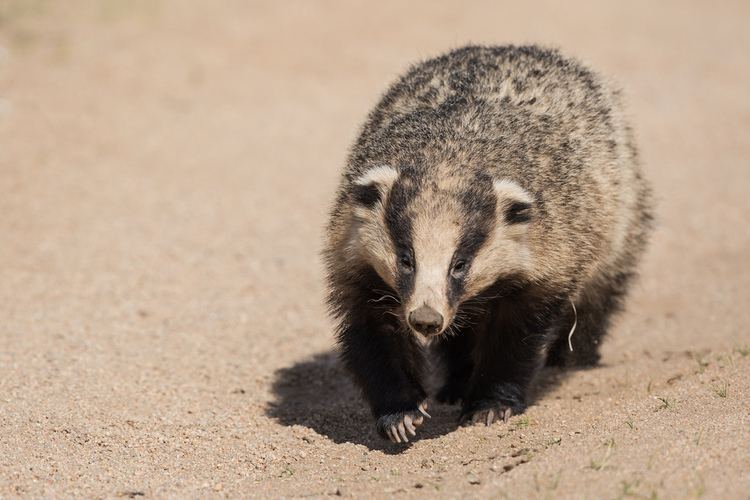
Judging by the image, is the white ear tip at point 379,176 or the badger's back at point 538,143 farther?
the badger's back at point 538,143

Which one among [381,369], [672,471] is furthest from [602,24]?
[672,471]

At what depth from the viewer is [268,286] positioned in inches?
483

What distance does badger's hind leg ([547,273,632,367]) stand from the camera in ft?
31.0

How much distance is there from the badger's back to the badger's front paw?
1.34 meters

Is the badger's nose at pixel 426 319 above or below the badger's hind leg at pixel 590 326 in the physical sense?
above

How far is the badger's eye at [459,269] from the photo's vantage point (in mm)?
6801

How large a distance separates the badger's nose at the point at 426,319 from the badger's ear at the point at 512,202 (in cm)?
109

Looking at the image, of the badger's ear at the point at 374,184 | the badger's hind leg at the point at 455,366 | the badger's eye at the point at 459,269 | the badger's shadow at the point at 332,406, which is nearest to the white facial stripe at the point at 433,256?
the badger's eye at the point at 459,269

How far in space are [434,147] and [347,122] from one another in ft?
36.9

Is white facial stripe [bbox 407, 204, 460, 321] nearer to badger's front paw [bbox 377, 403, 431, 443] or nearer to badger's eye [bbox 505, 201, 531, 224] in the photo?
badger's eye [bbox 505, 201, 531, 224]

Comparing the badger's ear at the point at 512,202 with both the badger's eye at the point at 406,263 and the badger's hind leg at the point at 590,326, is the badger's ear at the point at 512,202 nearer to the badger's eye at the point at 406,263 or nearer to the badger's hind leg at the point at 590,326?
the badger's eye at the point at 406,263

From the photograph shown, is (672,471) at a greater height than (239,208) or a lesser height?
greater

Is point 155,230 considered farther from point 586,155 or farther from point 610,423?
point 610,423

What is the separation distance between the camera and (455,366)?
9.18 m
